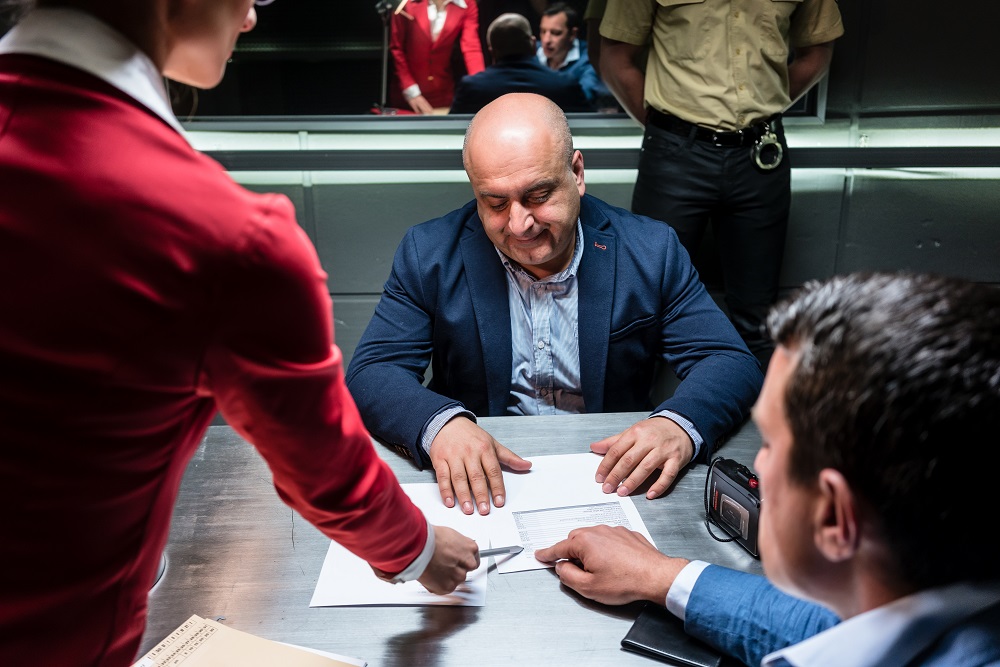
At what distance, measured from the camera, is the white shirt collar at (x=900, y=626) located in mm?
672

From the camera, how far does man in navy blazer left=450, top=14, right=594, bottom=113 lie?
343cm

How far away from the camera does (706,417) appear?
1465 mm

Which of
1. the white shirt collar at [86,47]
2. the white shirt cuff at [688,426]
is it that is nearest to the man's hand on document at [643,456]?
the white shirt cuff at [688,426]

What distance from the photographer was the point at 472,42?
344 cm

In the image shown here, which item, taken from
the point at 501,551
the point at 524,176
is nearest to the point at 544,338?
the point at 524,176

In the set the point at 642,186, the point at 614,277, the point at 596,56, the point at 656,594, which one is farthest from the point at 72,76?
the point at 596,56

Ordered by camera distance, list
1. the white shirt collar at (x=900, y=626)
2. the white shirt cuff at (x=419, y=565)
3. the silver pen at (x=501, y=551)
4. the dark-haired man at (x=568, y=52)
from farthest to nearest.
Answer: the dark-haired man at (x=568, y=52)
the silver pen at (x=501, y=551)
the white shirt cuff at (x=419, y=565)
the white shirt collar at (x=900, y=626)

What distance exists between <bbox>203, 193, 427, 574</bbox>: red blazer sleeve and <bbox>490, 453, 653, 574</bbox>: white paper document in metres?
Answer: 0.39

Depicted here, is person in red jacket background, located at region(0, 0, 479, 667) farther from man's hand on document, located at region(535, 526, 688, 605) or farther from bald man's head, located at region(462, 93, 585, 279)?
bald man's head, located at region(462, 93, 585, 279)

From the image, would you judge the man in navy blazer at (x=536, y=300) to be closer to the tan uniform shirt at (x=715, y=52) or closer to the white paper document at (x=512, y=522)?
the white paper document at (x=512, y=522)

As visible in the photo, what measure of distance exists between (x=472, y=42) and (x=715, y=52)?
120 cm

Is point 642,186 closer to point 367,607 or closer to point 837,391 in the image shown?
point 367,607

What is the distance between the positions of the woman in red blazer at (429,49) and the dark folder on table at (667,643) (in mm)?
2893

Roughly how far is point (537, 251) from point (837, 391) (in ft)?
3.89
